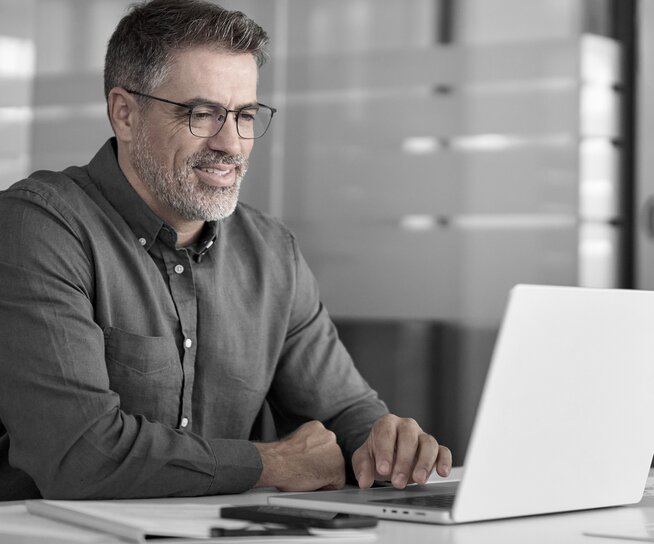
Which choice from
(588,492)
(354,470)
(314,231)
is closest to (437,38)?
(314,231)

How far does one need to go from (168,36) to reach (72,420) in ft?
2.24

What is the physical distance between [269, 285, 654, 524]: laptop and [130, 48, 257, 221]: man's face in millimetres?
652

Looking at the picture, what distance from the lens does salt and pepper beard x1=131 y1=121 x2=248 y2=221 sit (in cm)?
179

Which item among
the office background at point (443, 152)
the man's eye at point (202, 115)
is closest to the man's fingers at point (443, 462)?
the man's eye at point (202, 115)

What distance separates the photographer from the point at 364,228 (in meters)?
3.41

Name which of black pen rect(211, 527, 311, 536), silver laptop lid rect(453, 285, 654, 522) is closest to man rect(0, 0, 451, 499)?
silver laptop lid rect(453, 285, 654, 522)

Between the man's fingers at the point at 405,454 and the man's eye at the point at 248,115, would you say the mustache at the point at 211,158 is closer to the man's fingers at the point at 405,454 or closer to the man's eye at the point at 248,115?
the man's eye at the point at 248,115

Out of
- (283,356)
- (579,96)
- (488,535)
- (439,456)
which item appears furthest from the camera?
(579,96)

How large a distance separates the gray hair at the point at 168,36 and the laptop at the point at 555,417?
817mm

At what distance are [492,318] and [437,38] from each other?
0.86 metres

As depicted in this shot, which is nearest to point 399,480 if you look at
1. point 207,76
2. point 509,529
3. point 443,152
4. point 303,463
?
point 303,463

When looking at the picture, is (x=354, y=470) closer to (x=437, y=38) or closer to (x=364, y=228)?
(x=364, y=228)

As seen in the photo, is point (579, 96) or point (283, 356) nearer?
point (283, 356)

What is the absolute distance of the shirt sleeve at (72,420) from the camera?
54.7 inches
